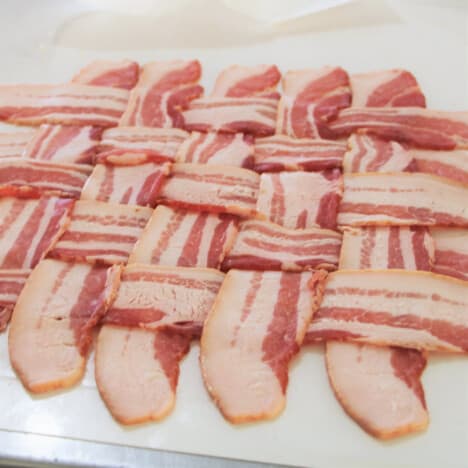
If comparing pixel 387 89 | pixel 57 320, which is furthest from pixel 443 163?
pixel 57 320

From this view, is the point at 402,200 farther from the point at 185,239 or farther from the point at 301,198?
the point at 185,239

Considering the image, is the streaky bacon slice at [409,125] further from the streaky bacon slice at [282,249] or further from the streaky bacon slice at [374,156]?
the streaky bacon slice at [282,249]

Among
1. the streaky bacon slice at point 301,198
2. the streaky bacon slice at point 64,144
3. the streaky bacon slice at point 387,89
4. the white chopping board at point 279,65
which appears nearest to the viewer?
the white chopping board at point 279,65

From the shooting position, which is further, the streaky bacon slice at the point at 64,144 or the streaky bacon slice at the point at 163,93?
the streaky bacon slice at the point at 163,93

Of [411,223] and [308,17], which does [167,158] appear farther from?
[308,17]

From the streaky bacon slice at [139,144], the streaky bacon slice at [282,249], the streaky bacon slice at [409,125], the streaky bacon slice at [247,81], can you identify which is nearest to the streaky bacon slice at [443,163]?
the streaky bacon slice at [409,125]

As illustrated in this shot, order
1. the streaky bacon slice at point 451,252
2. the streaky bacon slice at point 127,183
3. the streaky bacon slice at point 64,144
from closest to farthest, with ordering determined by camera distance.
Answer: the streaky bacon slice at point 451,252
the streaky bacon slice at point 127,183
the streaky bacon slice at point 64,144

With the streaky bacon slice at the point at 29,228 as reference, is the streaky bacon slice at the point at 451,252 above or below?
above

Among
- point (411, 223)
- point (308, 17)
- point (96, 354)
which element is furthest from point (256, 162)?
point (308, 17)
